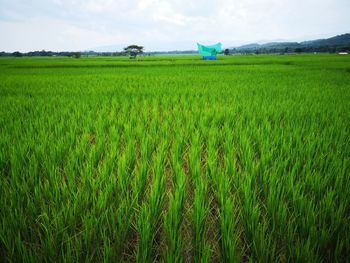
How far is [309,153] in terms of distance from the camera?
1831 millimetres

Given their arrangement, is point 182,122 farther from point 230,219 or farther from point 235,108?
point 230,219

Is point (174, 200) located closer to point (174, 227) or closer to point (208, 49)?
point (174, 227)

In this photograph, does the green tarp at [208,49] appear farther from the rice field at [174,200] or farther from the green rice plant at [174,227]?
the green rice plant at [174,227]

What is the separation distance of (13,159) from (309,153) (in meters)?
2.23

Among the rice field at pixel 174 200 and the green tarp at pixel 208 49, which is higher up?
the green tarp at pixel 208 49

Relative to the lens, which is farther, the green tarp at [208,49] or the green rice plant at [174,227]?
the green tarp at [208,49]

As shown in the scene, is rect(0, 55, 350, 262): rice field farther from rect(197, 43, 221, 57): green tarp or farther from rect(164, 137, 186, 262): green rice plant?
rect(197, 43, 221, 57): green tarp

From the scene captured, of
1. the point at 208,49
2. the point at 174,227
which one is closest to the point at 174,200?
the point at 174,227

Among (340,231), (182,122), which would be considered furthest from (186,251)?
(182,122)

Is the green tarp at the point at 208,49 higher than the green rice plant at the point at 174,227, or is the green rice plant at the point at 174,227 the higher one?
the green tarp at the point at 208,49

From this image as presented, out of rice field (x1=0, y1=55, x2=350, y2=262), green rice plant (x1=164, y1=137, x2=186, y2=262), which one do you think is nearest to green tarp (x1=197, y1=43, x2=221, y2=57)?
rice field (x1=0, y1=55, x2=350, y2=262)

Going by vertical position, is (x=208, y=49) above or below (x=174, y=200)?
above

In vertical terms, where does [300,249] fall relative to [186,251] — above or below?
above

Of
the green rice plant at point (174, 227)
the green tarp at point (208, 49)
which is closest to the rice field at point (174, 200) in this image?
the green rice plant at point (174, 227)
